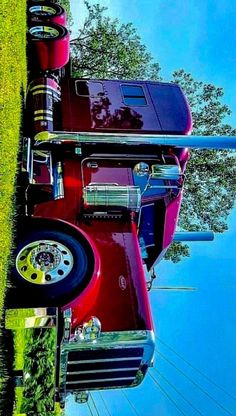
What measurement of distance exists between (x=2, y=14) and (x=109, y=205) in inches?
97.6

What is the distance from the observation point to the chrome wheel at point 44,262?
506cm

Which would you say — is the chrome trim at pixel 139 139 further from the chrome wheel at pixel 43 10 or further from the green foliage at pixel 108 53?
the green foliage at pixel 108 53

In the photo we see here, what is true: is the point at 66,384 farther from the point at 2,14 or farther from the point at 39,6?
the point at 39,6

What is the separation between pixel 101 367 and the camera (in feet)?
17.0

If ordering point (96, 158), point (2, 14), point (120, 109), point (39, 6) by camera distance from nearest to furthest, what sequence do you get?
point (2, 14), point (96, 158), point (120, 109), point (39, 6)

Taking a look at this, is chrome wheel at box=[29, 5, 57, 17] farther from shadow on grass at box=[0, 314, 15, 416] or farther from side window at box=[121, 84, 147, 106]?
shadow on grass at box=[0, 314, 15, 416]

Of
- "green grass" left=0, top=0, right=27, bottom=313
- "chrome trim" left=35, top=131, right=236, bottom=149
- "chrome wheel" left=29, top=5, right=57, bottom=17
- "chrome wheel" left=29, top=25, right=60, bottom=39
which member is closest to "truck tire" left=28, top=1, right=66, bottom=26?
"chrome wheel" left=29, top=5, right=57, bottom=17

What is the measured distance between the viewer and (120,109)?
773cm

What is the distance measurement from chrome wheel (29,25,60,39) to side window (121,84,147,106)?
1638 mm

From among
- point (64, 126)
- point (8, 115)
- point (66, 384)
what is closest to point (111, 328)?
point (66, 384)

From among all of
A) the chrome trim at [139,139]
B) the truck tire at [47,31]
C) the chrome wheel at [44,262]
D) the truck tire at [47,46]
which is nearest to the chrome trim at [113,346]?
the chrome wheel at [44,262]

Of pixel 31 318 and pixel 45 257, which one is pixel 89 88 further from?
pixel 31 318

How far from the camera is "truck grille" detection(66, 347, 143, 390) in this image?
5055mm

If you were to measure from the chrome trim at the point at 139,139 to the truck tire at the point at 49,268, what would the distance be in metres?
1.80
